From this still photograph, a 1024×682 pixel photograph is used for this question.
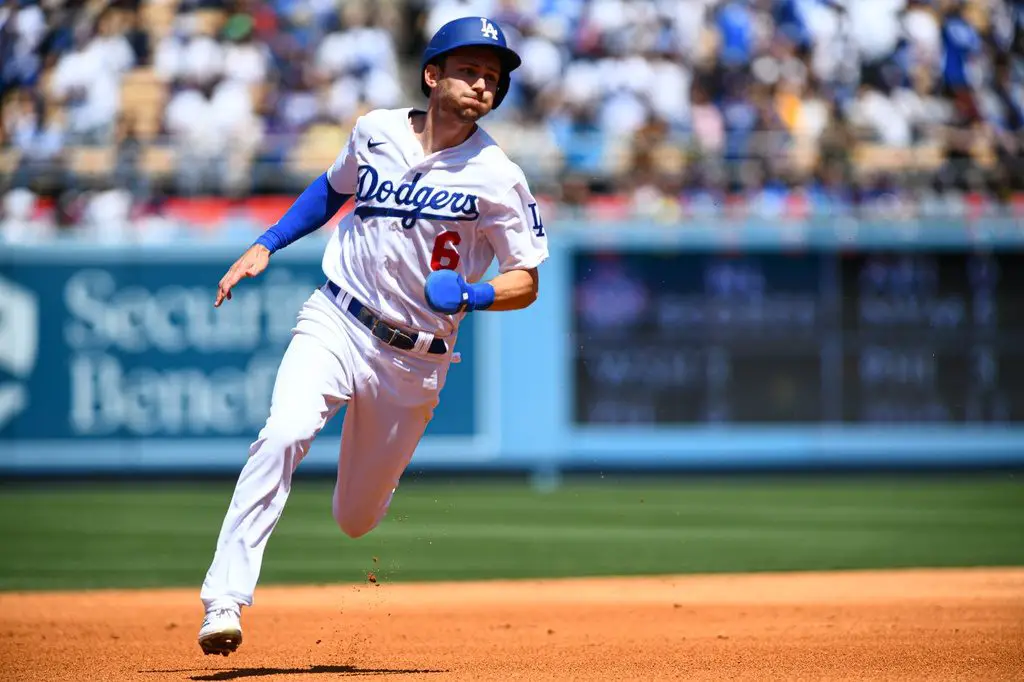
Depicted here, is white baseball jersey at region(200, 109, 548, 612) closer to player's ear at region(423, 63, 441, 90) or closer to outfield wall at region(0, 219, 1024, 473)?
player's ear at region(423, 63, 441, 90)

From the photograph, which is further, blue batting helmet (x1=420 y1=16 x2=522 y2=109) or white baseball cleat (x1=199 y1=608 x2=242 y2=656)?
blue batting helmet (x1=420 y1=16 x2=522 y2=109)

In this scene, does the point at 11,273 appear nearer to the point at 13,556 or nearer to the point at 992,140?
the point at 13,556

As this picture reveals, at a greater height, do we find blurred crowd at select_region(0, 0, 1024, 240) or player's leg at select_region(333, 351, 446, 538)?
blurred crowd at select_region(0, 0, 1024, 240)

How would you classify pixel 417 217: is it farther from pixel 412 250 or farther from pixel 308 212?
pixel 308 212

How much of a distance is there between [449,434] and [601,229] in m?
2.09

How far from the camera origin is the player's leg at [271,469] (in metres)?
4.73

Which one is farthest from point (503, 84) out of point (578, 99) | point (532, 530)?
point (578, 99)

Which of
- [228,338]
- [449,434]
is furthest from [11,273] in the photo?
[449,434]

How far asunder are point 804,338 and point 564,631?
6698 millimetres

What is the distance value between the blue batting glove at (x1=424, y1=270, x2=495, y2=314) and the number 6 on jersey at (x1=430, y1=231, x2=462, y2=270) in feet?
0.62

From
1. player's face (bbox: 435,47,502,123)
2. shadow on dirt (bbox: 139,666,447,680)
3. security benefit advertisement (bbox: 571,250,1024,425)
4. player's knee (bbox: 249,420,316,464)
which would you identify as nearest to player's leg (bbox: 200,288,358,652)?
player's knee (bbox: 249,420,316,464)

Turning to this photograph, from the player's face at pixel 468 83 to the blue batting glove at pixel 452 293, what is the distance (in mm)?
539

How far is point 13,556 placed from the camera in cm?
909

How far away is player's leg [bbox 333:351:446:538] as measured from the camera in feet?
17.2
